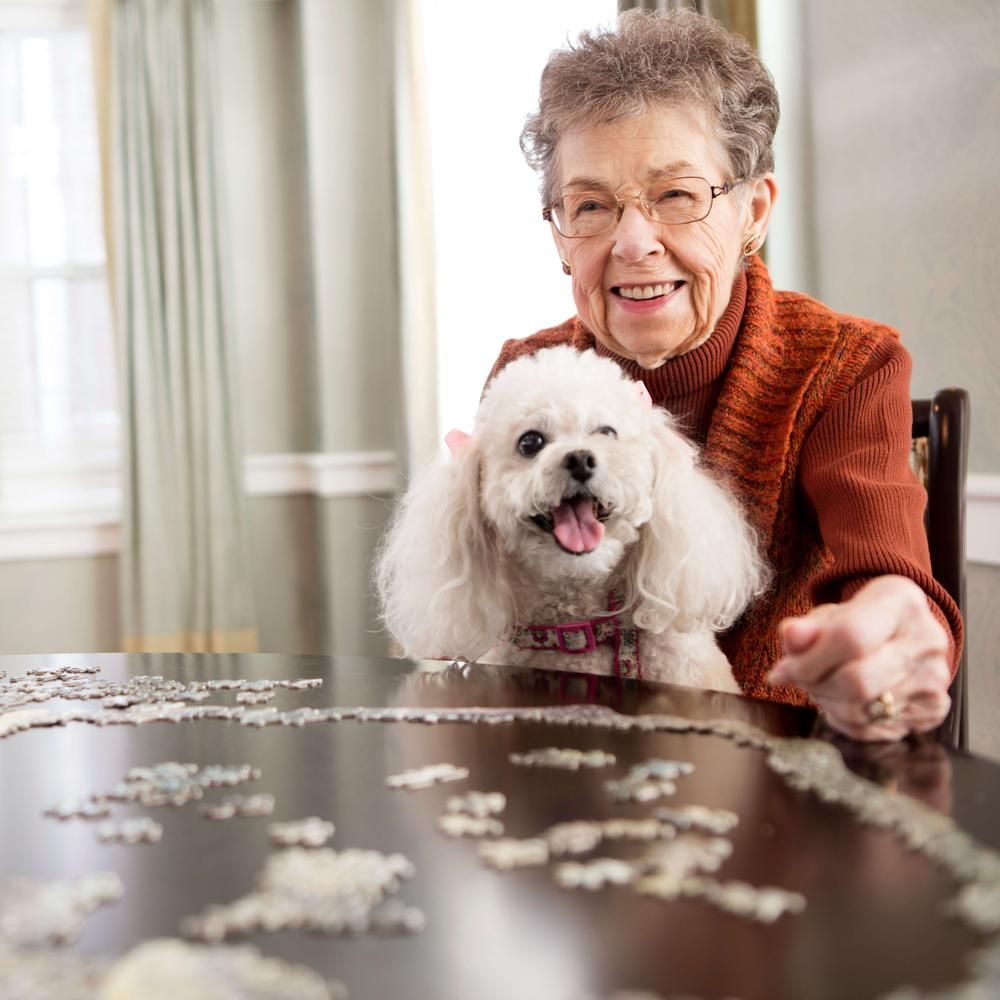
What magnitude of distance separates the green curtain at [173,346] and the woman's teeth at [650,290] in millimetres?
2872

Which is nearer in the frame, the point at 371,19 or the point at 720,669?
the point at 720,669

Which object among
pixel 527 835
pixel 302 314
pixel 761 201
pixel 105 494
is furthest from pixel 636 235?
pixel 105 494

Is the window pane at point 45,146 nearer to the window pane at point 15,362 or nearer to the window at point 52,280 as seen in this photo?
the window at point 52,280

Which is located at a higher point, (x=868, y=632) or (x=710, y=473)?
(x=710, y=473)

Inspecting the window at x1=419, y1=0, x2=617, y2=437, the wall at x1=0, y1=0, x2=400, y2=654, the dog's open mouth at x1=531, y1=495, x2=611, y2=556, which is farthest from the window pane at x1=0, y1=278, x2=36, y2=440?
the dog's open mouth at x1=531, y1=495, x2=611, y2=556

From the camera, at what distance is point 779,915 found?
26.6 inches

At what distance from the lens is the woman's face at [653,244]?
172cm

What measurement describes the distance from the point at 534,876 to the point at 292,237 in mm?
4154

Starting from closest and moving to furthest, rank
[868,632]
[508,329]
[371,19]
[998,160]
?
[868,632]
[998,160]
[508,329]
[371,19]

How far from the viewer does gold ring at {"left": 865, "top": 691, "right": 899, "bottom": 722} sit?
3.30 ft

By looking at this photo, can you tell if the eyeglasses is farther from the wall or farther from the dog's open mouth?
the wall

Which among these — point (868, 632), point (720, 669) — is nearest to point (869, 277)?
point (720, 669)

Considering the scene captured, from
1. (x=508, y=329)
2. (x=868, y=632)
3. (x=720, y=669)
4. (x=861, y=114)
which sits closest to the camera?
(x=868, y=632)

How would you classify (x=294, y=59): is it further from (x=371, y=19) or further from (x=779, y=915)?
(x=779, y=915)
